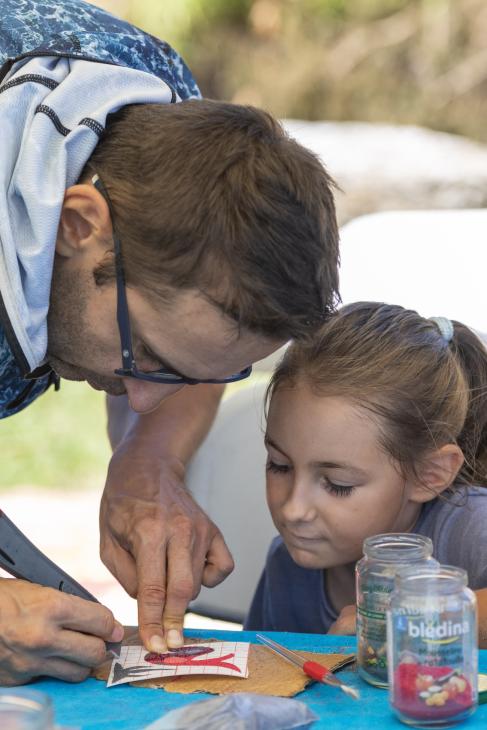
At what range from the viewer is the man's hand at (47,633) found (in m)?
1.36

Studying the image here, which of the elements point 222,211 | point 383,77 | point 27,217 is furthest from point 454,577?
point 383,77

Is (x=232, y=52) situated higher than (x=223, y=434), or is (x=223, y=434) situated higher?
(x=232, y=52)

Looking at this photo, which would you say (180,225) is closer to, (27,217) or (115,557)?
(27,217)

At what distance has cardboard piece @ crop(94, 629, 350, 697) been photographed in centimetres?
132

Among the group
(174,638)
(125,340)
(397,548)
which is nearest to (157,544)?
(174,638)

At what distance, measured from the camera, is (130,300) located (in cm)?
156

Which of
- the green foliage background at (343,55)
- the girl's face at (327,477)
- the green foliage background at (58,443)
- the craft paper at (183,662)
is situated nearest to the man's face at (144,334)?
the girl's face at (327,477)

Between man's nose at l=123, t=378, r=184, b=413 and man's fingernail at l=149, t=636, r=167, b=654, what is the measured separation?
14.7 inches

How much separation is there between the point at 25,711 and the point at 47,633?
0.26 metres

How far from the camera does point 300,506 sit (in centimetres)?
178

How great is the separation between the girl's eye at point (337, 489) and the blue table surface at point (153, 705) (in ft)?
1.41

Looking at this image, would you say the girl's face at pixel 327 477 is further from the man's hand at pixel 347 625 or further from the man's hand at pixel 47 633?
the man's hand at pixel 47 633

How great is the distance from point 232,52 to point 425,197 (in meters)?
2.84

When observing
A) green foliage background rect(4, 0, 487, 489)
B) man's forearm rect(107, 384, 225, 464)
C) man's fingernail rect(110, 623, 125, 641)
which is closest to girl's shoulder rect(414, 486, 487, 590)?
man's forearm rect(107, 384, 225, 464)
